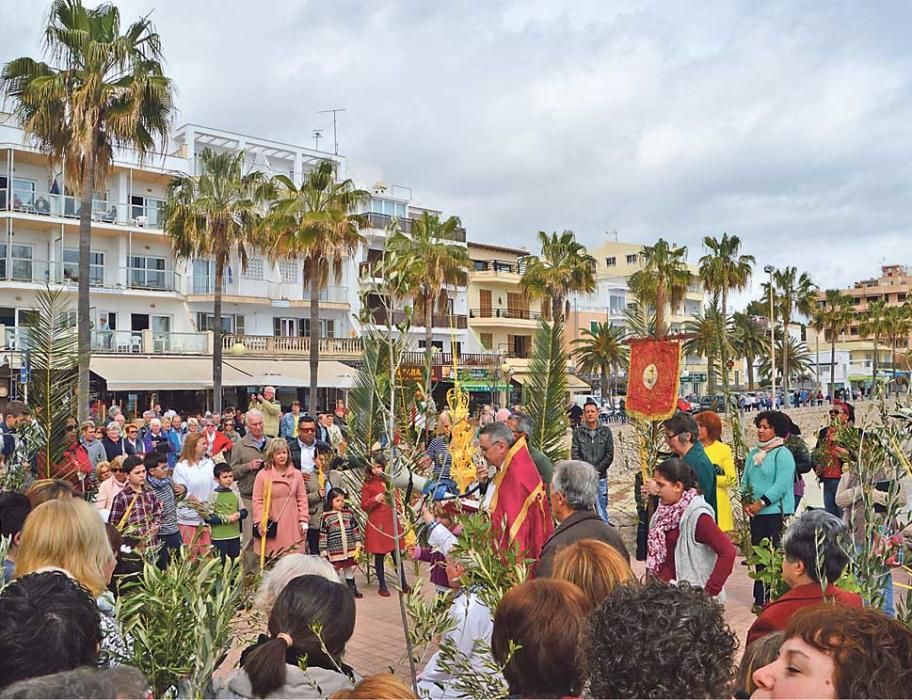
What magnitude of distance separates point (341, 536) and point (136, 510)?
230 cm

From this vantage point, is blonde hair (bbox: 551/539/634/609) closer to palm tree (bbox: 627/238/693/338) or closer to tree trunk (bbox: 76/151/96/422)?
tree trunk (bbox: 76/151/96/422)

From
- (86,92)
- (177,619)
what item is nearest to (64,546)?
(177,619)

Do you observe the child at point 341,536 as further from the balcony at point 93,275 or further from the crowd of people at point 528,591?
the balcony at point 93,275

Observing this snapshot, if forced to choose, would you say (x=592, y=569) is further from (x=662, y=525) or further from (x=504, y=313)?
(x=504, y=313)

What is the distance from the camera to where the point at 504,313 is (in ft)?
166

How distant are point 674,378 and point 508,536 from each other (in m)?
5.01

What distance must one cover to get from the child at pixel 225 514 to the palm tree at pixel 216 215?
720 inches

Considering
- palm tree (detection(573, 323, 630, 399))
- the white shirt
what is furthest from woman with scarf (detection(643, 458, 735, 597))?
palm tree (detection(573, 323, 630, 399))

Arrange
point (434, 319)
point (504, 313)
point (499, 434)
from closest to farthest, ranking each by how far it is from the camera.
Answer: point (499, 434) → point (434, 319) → point (504, 313)

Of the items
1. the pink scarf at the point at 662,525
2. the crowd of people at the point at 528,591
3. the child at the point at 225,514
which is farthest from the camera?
the child at the point at 225,514

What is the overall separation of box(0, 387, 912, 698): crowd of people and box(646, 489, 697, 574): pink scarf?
0.5 inches

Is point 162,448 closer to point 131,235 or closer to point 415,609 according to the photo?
point 415,609

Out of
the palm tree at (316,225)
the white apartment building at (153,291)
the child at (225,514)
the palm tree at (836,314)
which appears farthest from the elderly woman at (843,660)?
the palm tree at (836,314)

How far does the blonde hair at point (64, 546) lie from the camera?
3.32 metres
